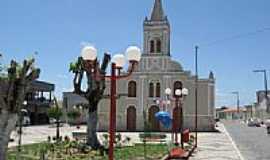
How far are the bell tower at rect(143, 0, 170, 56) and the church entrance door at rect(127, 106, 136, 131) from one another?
264 inches

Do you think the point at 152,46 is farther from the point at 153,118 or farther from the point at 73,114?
the point at 73,114

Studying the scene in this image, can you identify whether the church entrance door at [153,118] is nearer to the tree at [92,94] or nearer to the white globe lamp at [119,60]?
the tree at [92,94]

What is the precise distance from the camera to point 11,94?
37.9 feet

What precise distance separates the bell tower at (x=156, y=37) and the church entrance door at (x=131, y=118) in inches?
264

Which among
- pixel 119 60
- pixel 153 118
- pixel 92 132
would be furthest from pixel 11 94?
pixel 153 118

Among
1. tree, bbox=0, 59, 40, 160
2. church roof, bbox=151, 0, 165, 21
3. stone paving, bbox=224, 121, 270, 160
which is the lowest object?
stone paving, bbox=224, 121, 270, 160

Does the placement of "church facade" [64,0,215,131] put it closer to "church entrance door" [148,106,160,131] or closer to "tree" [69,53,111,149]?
"church entrance door" [148,106,160,131]

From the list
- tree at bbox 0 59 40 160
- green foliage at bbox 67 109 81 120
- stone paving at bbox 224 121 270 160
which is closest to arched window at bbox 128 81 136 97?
green foliage at bbox 67 109 81 120

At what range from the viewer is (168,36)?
57.2 m

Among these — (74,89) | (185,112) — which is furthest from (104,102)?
(74,89)

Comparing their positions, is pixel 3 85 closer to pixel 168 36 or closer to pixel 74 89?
pixel 74 89

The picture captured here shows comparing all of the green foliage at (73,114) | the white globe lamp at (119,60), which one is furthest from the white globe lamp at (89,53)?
the green foliage at (73,114)

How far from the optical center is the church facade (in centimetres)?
5647

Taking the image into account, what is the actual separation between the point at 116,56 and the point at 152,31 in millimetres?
46480
